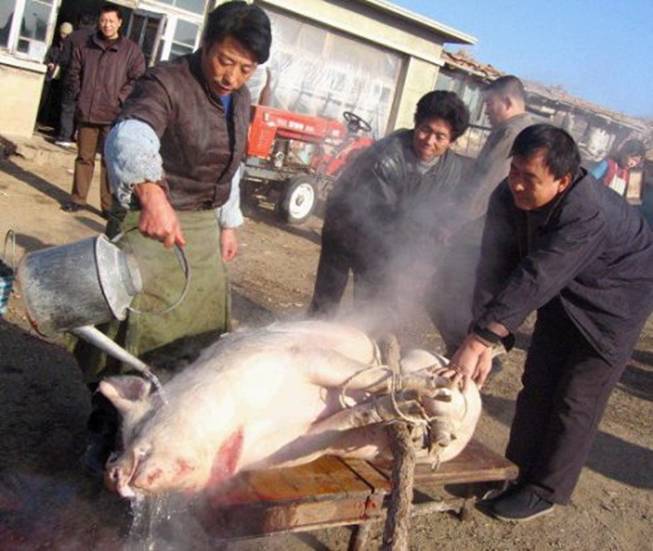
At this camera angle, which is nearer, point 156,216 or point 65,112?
point 156,216

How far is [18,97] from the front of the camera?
1059 cm

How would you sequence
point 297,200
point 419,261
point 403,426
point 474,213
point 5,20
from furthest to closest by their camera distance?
point 5,20
point 297,200
point 474,213
point 419,261
point 403,426

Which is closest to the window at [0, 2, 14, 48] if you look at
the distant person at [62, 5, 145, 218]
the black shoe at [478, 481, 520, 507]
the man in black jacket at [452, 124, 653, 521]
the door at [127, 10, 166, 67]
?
the door at [127, 10, 166, 67]

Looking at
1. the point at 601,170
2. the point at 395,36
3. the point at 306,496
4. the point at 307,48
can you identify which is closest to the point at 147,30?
the point at 307,48

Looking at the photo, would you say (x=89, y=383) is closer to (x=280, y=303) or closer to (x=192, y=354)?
(x=192, y=354)

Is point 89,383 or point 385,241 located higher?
point 385,241

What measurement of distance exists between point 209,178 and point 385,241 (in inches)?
68.8

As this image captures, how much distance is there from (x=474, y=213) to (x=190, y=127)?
272cm

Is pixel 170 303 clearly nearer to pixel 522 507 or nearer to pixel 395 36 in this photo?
pixel 522 507

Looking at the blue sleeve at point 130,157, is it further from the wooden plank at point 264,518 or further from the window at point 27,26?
the window at point 27,26

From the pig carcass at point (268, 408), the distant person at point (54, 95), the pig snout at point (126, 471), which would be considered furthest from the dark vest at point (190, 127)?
the distant person at point (54, 95)

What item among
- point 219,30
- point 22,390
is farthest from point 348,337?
point 22,390

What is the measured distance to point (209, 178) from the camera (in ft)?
10.5

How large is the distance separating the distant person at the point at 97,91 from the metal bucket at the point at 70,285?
5851 millimetres
